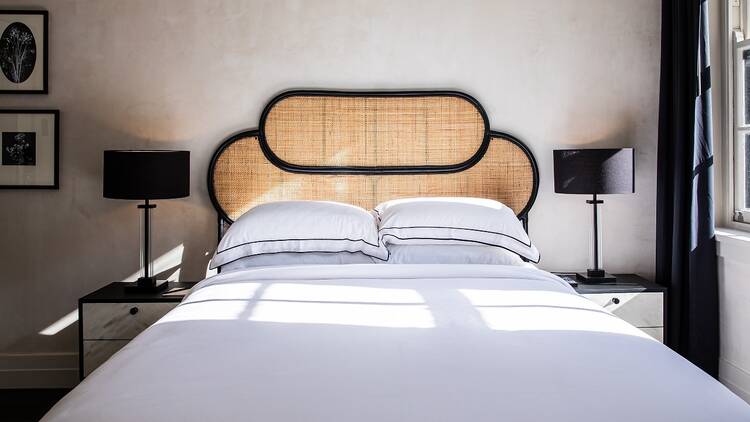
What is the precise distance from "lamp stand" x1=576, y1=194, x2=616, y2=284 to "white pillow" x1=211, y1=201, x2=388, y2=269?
1.00 meters

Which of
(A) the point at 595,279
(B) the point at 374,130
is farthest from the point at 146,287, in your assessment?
(A) the point at 595,279

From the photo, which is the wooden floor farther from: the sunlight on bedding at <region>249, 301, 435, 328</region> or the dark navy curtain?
the dark navy curtain

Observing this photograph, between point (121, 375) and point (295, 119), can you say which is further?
point (295, 119)

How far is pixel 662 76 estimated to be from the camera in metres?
3.29

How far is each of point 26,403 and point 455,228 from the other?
213 cm

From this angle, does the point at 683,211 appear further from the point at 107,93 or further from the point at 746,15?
the point at 107,93

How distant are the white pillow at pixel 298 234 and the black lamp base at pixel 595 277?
98cm

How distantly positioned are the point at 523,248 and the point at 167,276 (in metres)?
1.78

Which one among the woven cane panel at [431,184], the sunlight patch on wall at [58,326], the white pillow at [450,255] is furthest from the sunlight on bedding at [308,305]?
the sunlight patch on wall at [58,326]

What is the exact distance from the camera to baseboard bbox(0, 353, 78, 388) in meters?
3.34

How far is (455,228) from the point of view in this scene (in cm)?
292

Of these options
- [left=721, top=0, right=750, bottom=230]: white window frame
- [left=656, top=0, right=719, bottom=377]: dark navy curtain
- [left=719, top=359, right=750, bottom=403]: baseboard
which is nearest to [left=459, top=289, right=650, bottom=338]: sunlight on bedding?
[left=656, top=0, right=719, bottom=377]: dark navy curtain

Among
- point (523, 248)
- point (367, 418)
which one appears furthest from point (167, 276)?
point (367, 418)

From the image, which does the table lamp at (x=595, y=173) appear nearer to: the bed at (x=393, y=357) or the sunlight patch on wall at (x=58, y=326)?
the bed at (x=393, y=357)
